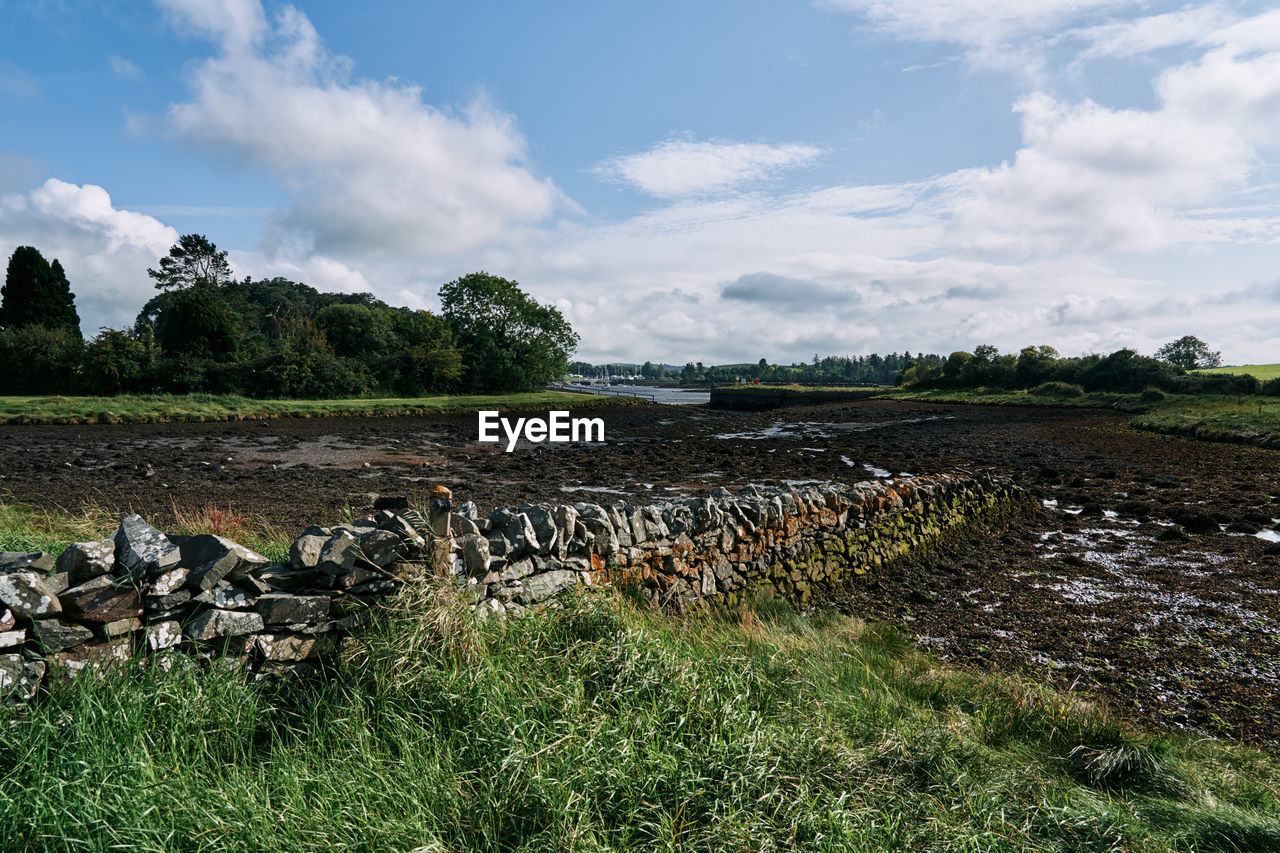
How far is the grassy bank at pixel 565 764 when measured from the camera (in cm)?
269

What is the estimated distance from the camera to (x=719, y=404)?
78000 millimetres

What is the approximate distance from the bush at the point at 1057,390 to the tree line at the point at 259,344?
47535mm

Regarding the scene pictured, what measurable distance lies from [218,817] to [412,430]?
27.4 m

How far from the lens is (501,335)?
58.2 meters

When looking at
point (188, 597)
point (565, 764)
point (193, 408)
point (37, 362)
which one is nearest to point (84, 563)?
point (188, 597)

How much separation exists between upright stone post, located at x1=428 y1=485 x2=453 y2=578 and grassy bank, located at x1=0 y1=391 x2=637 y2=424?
30329 millimetres

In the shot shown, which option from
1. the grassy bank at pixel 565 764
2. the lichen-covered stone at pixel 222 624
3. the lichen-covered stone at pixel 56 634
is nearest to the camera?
the grassy bank at pixel 565 764

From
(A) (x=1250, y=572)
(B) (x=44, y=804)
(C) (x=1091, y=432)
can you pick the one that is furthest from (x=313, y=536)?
(C) (x=1091, y=432)

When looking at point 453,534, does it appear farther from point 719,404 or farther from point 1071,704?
point 719,404

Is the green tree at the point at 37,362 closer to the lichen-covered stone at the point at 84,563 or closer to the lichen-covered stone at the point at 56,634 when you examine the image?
the lichen-covered stone at the point at 84,563

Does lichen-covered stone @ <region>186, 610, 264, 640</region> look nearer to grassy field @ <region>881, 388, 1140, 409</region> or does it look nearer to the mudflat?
the mudflat

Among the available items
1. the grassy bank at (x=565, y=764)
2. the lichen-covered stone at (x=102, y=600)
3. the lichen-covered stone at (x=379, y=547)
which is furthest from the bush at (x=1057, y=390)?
the lichen-covered stone at (x=102, y=600)

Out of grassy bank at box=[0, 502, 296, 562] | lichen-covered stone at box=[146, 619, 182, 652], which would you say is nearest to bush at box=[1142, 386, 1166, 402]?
grassy bank at box=[0, 502, 296, 562]

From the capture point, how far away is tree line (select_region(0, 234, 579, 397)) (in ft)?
116
